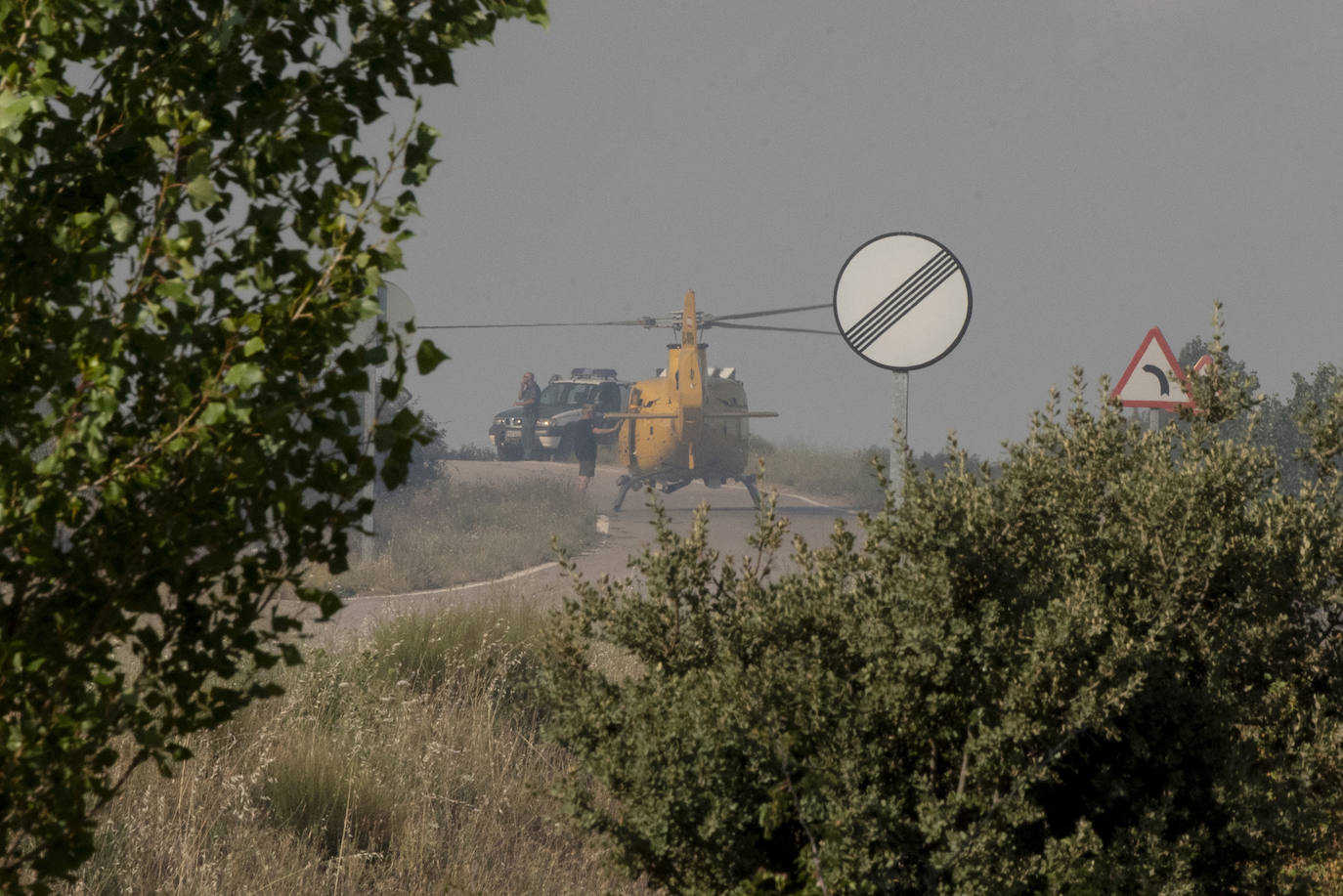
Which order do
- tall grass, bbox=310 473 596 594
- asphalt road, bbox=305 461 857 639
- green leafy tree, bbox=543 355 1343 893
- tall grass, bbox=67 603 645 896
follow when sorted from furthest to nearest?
tall grass, bbox=310 473 596 594, asphalt road, bbox=305 461 857 639, tall grass, bbox=67 603 645 896, green leafy tree, bbox=543 355 1343 893

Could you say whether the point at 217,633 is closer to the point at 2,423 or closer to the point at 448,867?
the point at 2,423

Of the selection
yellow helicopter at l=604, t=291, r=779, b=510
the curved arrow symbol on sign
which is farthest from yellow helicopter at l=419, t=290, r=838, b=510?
the curved arrow symbol on sign

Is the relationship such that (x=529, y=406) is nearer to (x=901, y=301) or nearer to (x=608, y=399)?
(x=608, y=399)

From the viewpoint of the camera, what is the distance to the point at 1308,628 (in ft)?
15.0

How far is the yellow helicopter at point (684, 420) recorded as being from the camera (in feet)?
96.0

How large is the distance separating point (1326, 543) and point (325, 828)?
420 centimetres

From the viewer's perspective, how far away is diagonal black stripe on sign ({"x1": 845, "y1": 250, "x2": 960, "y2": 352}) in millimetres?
6840

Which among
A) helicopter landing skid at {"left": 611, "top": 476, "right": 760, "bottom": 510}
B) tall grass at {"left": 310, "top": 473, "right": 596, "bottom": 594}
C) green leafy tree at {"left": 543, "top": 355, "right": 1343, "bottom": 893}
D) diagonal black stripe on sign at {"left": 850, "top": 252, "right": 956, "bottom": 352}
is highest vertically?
diagonal black stripe on sign at {"left": 850, "top": 252, "right": 956, "bottom": 352}

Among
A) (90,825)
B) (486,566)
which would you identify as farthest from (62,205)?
(486,566)

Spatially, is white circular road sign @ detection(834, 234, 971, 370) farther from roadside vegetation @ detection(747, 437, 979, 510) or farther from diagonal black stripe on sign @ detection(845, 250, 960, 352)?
roadside vegetation @ detection(747, 437, 979, 510)

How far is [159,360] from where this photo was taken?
78.3 inches

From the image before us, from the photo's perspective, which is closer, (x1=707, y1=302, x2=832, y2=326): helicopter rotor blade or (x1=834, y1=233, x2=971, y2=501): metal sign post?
(x1=834, y1=233, x2=971, y2=501): metal sign post

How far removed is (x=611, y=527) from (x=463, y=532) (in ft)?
13.2

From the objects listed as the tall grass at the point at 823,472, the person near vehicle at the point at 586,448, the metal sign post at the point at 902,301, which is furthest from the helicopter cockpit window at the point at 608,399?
the metal sign post at the point at 902,301
